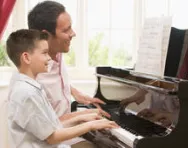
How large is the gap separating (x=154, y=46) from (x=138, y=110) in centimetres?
38

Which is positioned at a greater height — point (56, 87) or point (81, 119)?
point (56, 87)

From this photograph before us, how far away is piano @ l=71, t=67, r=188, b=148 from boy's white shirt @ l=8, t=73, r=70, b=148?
366 mm

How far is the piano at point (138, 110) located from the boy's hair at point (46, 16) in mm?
531

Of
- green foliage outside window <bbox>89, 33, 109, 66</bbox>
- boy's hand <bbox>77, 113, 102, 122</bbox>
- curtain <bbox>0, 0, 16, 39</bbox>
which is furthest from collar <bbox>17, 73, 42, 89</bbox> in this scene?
green foliage outside window <bbox>89, 33, 109, 66</bbox>

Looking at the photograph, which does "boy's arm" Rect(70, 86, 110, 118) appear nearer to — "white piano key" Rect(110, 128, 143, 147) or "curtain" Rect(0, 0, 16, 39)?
"white piano key" Rect(110, 128, 143, 147)

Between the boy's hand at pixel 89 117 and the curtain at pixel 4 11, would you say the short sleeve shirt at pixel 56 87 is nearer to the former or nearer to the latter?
the boy's hand at pixel 89 117

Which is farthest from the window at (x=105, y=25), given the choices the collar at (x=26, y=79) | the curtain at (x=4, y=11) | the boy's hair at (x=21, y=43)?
the collar at (x=26, y=79)

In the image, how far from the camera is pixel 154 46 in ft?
6.50

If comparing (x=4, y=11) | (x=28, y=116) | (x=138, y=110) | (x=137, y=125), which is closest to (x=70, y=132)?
(x=28, y=116)

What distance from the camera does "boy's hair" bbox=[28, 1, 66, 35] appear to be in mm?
2105

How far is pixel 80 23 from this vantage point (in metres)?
3.62

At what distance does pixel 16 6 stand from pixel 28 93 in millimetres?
2104

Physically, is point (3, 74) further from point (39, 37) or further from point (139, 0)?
point (39, 37)

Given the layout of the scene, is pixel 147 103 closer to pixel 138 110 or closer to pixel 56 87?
pixel 138 110
